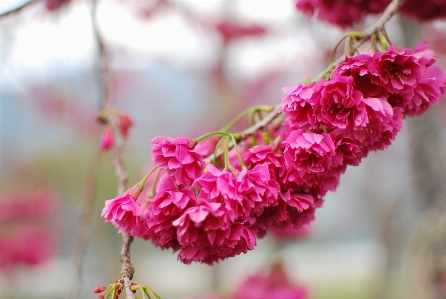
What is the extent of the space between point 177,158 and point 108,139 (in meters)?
0.60

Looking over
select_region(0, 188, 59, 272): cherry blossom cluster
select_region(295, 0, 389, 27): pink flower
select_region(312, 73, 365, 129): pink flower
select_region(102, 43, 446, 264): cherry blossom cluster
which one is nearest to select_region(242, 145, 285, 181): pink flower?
select_region(102, 43, 446, 264): cherry blossom cluster

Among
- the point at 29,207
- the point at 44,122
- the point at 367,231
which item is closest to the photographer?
the point at 29,207

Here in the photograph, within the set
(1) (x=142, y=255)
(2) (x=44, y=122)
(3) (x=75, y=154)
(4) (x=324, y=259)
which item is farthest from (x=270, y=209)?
(4) (x=324, y=259)

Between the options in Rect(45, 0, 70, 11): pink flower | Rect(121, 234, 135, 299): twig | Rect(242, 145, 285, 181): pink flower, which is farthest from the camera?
Rect(45, 0, 70, 11): pink flower

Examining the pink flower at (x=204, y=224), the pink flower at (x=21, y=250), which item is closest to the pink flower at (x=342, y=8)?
the pink flower at (x=204, y=224)

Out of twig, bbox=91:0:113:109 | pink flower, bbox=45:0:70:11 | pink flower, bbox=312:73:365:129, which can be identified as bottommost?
pink flower, bbox=312:73:365:129

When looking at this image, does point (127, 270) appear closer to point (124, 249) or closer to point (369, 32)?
point (124, 249)

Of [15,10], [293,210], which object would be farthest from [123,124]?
[293,210]

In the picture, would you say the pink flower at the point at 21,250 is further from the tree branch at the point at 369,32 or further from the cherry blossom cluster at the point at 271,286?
the tree branch at the point at 369,32

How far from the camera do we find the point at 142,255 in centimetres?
1079

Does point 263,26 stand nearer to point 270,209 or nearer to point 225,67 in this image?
point 225,67

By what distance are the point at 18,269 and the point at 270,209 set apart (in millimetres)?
3625

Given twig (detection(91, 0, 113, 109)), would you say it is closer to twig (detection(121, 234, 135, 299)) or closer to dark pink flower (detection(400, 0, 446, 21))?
twig (detection(121, 234, 135, 299))

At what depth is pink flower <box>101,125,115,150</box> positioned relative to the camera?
1.41m
